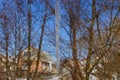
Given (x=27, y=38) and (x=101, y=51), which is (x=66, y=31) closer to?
(x=101, y=51)

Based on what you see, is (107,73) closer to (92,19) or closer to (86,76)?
(86,76)

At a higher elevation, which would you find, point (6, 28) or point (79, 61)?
point (6, 28)

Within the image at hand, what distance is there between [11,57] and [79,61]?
5243 millimetres

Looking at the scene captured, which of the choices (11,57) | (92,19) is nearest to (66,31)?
(92,19)

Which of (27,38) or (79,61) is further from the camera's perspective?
(27,38)

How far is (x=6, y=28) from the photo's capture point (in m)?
19.2

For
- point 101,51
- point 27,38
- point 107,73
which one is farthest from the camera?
point 27,38

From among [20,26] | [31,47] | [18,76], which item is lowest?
[18,76]

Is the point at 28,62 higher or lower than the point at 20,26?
lower

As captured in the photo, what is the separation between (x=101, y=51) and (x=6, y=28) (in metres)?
6.64

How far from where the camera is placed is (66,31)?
52.1 ft

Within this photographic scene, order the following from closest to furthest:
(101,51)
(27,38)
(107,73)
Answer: (101,51), (107,73), (27,38)

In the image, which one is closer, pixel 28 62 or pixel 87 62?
pixel 87 62

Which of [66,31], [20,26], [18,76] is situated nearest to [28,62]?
[18,76]
